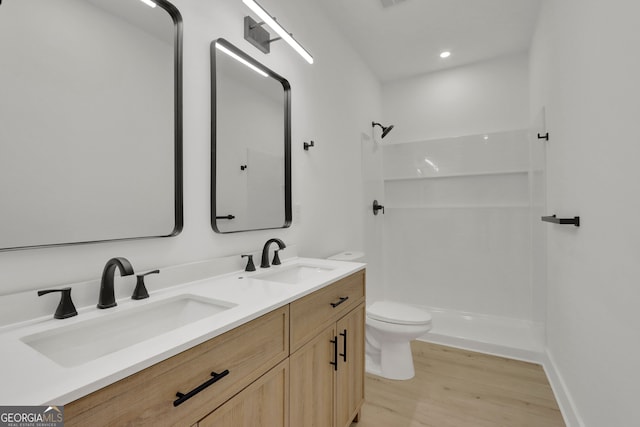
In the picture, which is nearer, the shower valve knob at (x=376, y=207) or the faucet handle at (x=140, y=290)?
the faucet handle at (x=140, y=290)

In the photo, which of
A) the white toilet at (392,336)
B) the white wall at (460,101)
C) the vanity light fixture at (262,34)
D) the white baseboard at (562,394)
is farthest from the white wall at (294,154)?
the white baseboard at (562,394)

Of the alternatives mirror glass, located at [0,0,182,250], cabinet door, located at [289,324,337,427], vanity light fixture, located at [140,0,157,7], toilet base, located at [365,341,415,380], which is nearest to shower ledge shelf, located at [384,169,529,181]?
toilet base, located at [365,341,415,380]

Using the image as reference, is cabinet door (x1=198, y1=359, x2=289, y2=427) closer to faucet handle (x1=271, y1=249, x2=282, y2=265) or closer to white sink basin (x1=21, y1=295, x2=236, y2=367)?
white sink basin (x1=21, y1=295, x2=236, y2=367)

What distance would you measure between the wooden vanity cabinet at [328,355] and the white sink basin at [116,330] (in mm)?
345

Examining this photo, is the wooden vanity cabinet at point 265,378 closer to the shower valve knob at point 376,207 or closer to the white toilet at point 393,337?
the white toilet at point 393,337

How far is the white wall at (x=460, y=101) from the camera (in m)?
2.93

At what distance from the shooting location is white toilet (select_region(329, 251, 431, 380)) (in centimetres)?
210

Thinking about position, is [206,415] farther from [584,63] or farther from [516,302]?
[516,302]

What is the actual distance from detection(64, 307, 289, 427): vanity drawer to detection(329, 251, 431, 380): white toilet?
1251 millimetres

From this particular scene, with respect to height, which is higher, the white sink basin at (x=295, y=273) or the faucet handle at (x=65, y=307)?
the faucet handle at (x=65, y=307)

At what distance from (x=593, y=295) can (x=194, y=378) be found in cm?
159

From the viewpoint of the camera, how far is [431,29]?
8.09 ft

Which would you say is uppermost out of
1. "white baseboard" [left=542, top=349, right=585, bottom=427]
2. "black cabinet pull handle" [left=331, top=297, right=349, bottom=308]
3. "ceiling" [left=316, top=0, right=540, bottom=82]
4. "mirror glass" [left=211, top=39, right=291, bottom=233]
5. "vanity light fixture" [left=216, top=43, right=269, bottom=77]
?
"ceiling" [left=316, top=0, right=540, bottom=82]

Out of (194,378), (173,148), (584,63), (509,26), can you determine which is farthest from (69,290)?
(509,26)
